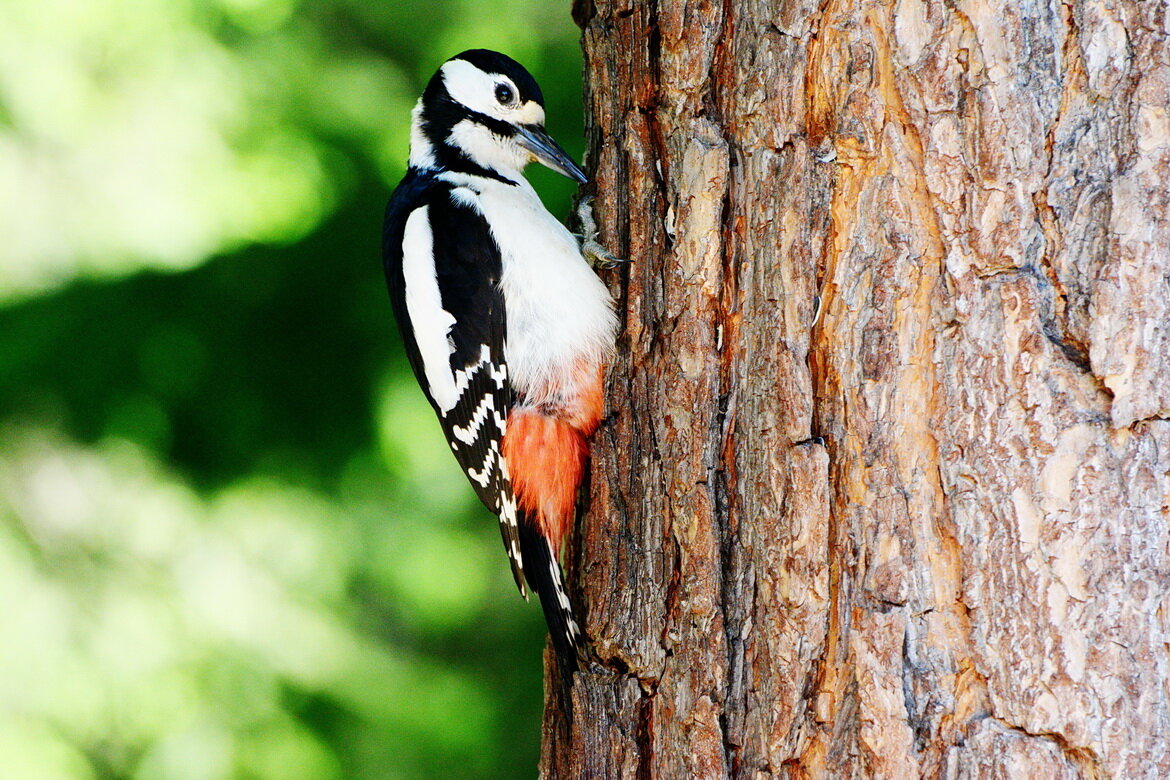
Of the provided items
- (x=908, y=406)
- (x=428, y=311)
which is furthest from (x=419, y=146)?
(x=908, y=406)

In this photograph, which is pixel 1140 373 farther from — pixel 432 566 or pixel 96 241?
pixel 96 241

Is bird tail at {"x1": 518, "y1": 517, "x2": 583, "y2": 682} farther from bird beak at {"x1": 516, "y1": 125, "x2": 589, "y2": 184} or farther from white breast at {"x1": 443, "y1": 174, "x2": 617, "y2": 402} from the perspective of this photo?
bird beak at {"x1": 516, "y1": 125, "x2": 589, "y2": 184}

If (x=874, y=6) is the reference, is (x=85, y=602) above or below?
below

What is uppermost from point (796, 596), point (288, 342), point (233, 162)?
point (233, 162)

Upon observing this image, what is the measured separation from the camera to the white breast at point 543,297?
2.00m

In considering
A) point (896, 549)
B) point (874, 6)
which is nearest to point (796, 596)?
point (896, 549)

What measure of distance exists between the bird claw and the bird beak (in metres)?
0.16

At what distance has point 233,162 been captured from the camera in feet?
10.1

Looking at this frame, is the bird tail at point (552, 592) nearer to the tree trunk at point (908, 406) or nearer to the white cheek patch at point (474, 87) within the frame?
the tree trunk at point (908, 406)

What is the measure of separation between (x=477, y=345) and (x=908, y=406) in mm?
1135

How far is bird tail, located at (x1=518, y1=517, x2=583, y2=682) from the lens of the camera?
1.80 metres

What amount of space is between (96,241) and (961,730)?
275 cm

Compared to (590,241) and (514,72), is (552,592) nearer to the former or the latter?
(590,241)

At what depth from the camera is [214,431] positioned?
10.1 ft
